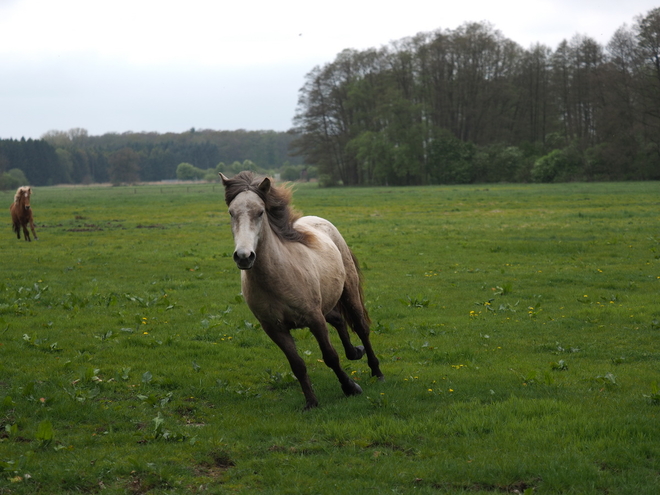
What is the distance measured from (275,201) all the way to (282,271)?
2.75ft

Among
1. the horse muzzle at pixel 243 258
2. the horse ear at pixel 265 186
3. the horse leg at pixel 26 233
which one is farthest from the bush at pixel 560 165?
the horse muzzle at pixel 243 258

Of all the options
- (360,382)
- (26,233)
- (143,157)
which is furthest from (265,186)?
(143,157)

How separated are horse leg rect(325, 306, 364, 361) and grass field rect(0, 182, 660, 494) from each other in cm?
39

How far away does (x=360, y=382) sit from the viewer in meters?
7.85

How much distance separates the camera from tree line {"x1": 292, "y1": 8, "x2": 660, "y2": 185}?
74.2 m

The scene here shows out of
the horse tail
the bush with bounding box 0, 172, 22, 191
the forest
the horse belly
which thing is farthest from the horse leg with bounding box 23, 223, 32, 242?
the bush with bounding box 0, 172, 22, 191

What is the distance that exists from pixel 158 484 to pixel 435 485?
7.49ft

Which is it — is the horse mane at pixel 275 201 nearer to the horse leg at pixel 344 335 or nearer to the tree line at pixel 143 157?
the horse leg at pixel 344 335

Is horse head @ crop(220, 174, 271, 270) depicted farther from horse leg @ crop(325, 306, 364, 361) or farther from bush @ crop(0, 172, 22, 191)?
bush @ crop(0, 172, 22, 191)

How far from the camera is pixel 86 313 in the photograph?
11836mm

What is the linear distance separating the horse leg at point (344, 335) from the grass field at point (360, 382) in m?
0.39

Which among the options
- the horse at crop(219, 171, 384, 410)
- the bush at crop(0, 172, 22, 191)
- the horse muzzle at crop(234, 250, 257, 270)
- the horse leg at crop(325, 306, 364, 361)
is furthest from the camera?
the bush at crop(0, 172, 22, 191)

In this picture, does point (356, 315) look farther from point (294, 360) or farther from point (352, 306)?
point (294, 360)

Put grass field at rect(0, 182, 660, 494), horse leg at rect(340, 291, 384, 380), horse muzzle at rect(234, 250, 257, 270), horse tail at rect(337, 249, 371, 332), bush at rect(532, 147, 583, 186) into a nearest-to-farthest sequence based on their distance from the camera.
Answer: grass field at rect(0, 182, 660, 494) < horse muzzle at rect(234, 250, 257, 270) < horse leg at rect(340, 291, 384, 380) < horse tail at rect(337, 249, 371, 332) < bush at rect(532, 147, 583, 186)
